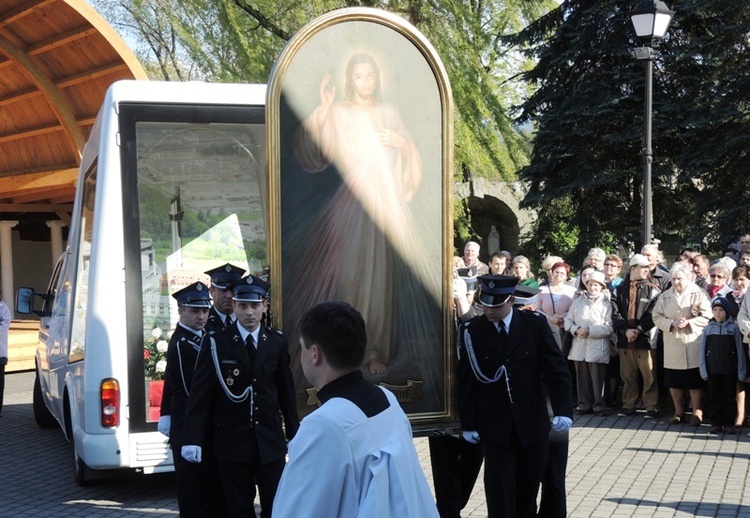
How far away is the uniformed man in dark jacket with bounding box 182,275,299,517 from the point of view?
20.5 feet

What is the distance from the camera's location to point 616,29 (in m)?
20.6

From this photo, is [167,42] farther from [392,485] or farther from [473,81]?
[392,485]

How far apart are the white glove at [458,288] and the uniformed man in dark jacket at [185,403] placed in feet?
5.97

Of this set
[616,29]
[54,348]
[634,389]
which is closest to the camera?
[54,348]

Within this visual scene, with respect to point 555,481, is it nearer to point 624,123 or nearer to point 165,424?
point 165,424

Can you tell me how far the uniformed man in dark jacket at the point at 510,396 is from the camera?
21.1 feet

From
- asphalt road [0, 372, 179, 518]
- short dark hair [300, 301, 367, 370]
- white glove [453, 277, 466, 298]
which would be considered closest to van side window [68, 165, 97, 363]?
asphalt road [0, 372, 179, 518]

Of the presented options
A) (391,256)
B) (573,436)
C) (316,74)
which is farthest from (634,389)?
(316,74)

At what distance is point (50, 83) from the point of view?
2128cm

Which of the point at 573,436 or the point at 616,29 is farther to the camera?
the point at 616,29

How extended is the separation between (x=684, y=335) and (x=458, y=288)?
475cm

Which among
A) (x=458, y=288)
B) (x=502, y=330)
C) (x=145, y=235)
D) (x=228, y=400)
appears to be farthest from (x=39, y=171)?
(x=502, y=330)

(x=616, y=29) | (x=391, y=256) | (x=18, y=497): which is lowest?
(x=18, y=497)

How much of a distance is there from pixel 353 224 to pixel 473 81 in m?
15.8
